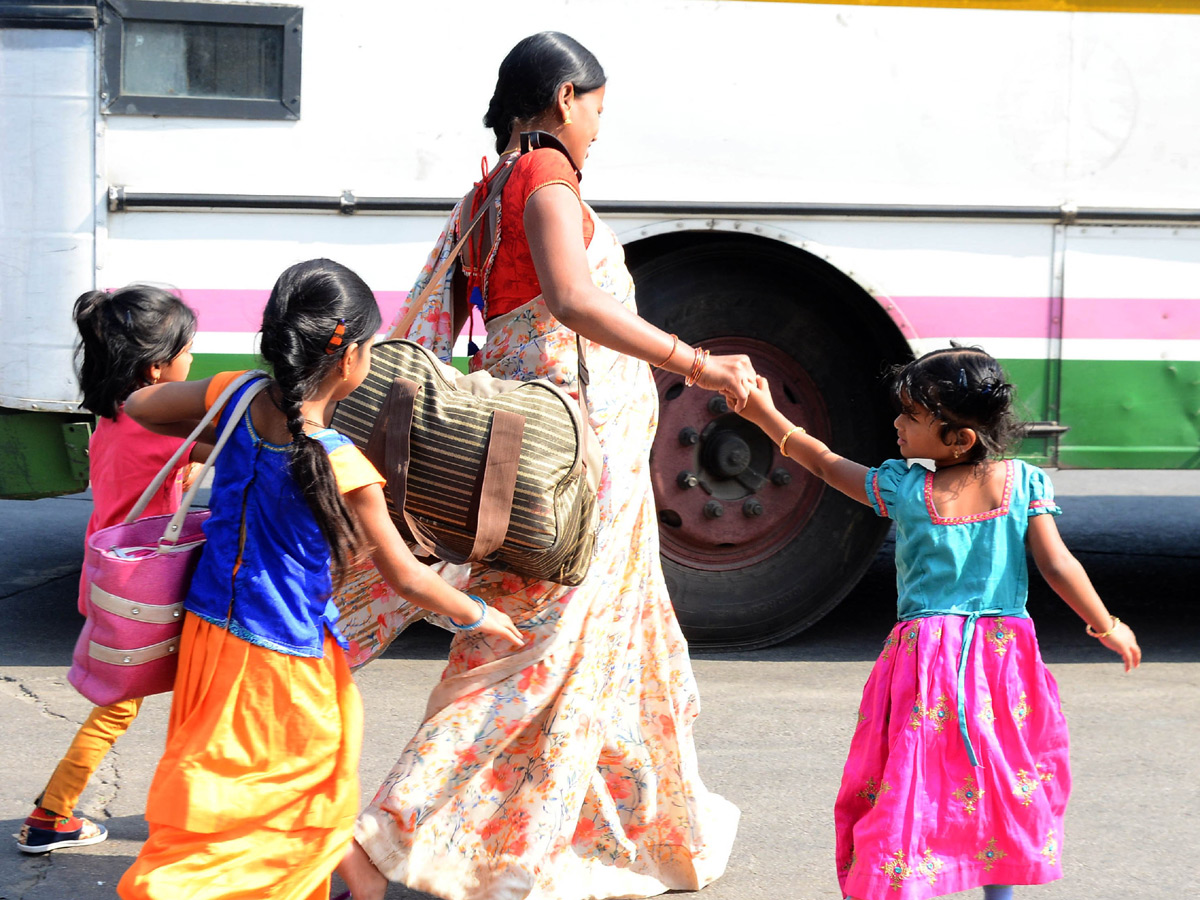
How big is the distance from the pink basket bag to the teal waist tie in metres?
1.18

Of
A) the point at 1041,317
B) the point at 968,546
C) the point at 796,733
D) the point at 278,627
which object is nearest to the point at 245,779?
the point at 278,627

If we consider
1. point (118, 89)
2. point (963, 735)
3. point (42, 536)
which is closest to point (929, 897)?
point (963, 735)

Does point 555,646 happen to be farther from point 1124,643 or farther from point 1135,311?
point 1135,311

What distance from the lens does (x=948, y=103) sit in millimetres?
4285

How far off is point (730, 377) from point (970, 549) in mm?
511

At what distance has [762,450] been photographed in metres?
4.55

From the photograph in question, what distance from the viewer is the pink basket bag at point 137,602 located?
A: 2.11 meters

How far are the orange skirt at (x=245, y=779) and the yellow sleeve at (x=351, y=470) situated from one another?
0.31 m

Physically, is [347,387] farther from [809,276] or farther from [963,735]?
[809,276]

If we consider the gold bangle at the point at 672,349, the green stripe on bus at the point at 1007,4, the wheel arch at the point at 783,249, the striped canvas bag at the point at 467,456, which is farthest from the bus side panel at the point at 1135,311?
the striped canvas bag at the point at 467,456

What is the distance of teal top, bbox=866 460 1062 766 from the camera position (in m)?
2.30

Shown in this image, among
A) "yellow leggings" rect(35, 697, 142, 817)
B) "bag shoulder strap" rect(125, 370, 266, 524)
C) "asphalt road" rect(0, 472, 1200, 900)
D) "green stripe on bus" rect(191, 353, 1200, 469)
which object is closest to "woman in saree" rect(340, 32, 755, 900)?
"asphalt road" rect(0, 472, 1200, 900)

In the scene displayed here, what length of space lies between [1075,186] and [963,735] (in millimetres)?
2617

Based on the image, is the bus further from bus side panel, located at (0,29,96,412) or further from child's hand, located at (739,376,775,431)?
child's hand, located at (739,376,775,431)
